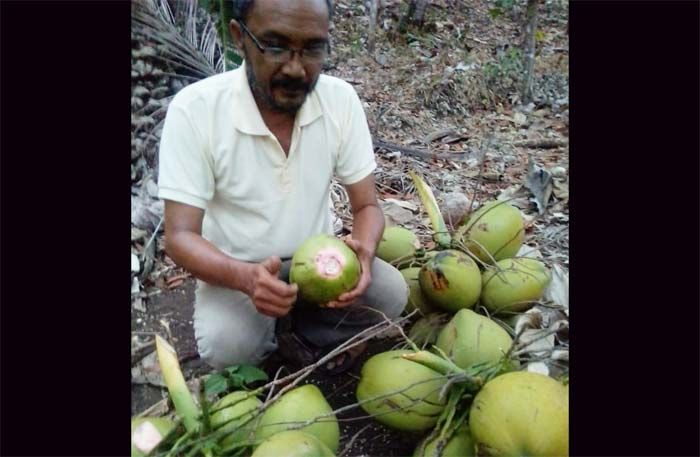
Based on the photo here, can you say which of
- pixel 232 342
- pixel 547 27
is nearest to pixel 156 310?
pixel 232 342

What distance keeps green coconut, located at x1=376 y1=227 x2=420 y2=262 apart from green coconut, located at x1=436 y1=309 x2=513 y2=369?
50 cm

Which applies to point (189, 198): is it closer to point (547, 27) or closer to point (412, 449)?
point (412, 449)

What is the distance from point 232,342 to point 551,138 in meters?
1.14

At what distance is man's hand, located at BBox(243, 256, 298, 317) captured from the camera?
1.57 metres

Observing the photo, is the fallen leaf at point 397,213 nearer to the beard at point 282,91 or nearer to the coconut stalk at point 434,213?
the coconut stalk at point 434,213

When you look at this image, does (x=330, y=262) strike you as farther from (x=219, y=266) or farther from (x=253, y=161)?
(x=253, y=161)

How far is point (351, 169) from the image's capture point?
2.00 m

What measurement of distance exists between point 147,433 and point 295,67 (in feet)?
3.05

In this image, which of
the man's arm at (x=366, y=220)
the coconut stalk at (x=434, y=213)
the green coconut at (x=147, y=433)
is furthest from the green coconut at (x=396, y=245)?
the green coconut at (x=147, y=433)

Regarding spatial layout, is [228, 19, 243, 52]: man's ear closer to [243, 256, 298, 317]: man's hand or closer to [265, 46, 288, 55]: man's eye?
[265, 46, 288, 55]: man's eye

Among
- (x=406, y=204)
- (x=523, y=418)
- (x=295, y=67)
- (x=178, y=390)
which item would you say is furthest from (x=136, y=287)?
(x=523, y=418)

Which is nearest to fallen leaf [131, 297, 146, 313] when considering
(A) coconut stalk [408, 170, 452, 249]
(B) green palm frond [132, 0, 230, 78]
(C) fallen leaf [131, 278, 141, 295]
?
(C) fallen leaf [131, 278, 141, 295]

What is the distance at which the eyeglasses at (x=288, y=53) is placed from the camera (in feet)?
5.27

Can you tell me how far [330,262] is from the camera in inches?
64.2
